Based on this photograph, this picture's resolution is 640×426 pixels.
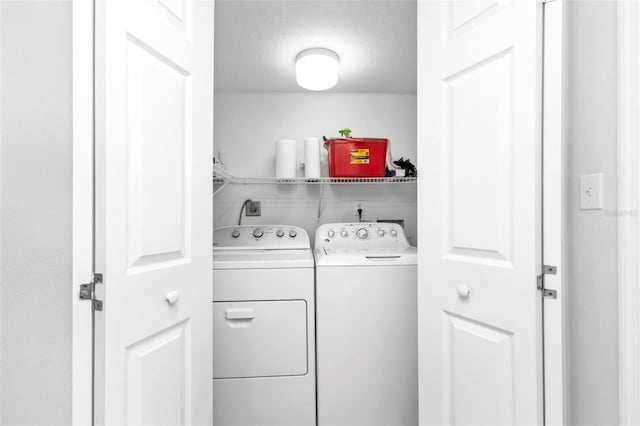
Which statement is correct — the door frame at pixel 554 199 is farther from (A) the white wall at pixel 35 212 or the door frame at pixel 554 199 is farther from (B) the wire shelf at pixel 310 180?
(A) the white wall at pixel 35 212

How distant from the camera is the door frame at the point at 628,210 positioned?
801 millimetres

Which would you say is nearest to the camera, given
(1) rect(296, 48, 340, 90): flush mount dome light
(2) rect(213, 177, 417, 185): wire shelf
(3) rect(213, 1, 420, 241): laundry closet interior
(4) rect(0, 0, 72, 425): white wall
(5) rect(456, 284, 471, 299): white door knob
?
(4) rect(0, 0, 72, 425): white wall

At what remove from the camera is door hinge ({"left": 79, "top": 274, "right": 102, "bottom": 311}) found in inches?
29.7

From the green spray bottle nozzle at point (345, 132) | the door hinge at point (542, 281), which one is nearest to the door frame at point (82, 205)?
the door hinge at point (542, 281)

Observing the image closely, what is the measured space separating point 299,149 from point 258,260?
1064 millimetres

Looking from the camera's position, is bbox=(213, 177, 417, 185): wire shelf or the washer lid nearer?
the washer lid

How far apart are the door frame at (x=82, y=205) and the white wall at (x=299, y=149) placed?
1.53m

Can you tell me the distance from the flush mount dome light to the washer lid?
1.06m

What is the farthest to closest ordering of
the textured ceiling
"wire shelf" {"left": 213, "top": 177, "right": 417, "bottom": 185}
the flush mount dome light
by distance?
"wire shelf" {"left": 213, "top": 177, "right": 417, "bottom": 185} → the flush mount dome light → the textured ceiling

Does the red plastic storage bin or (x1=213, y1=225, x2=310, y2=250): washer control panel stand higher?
the red plastic storage bin

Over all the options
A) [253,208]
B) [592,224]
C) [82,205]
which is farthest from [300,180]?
[592,224]

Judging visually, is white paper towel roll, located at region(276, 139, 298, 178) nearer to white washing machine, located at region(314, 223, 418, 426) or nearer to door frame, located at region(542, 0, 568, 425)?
white washing machine, located at region(314, 223, 418, 426)

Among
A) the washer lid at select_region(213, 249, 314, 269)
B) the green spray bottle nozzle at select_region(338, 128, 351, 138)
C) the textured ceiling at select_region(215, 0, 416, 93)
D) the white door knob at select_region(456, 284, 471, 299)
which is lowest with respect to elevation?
the white door knob at select_region(456, 284, 471, 299)

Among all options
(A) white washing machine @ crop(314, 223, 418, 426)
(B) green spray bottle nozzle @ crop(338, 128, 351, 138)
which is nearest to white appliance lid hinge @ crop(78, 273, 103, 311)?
(A) white washing machine @ crop(314, 223, 418, 426)
